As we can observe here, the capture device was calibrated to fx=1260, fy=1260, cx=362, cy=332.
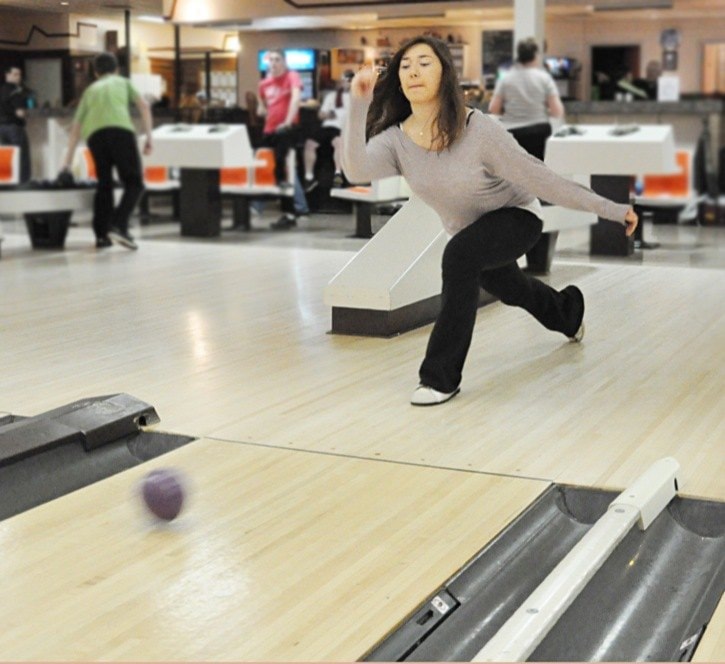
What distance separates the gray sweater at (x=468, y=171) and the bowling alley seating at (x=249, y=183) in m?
5.09

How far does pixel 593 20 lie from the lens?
14.1 metres

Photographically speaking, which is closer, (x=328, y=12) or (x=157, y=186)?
(x=328, y=12)

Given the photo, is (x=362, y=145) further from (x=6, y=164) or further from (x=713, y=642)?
(x=6, y=164)

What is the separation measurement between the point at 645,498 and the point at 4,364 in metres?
2.49

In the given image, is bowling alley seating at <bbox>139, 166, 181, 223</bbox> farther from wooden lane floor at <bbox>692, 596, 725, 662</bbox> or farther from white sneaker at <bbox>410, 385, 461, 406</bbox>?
wooden lane floor at <bbox>692, 596, 725, 662</bbox>

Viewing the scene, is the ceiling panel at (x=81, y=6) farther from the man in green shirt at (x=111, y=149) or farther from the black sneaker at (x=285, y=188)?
the black sneaker at (x=285, y=188)

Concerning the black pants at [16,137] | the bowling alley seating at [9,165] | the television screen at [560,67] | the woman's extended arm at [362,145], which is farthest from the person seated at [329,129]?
the television screen at [560,67]

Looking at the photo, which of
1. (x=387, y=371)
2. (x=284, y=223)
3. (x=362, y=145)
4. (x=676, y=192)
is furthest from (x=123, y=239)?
(x=362, y=145)

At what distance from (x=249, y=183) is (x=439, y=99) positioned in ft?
19.5

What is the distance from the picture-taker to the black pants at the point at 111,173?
7941 millimetres

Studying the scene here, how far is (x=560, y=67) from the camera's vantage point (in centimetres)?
1396

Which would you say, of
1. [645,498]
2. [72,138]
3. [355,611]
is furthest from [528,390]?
[72,138]

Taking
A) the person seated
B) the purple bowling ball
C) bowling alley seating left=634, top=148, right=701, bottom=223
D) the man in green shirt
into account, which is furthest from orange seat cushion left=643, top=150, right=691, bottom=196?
the purple bowling ball

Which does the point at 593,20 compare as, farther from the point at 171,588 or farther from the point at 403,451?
the point at 171,588
